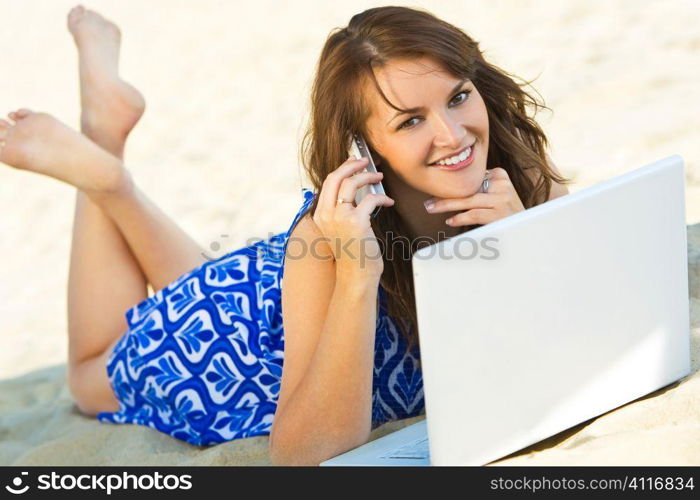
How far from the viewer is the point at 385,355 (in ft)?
8.76

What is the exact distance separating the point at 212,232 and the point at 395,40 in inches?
98.4

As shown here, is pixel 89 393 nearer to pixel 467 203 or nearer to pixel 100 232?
pixel 100 232

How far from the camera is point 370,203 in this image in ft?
7.05

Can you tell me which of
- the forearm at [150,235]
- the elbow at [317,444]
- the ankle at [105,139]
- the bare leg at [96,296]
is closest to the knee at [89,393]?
the bare leg at [96,296]

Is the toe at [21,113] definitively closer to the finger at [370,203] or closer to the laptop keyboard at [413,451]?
the finger at [370,203]

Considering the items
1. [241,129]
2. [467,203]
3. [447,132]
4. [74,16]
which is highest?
[241,129]

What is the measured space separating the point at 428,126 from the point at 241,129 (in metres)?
3.47

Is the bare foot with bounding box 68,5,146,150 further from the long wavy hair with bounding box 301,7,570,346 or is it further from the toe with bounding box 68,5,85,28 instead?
the long wavy hair with bounding box 301,7,570,346

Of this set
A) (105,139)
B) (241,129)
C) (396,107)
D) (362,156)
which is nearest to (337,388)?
(362,156)

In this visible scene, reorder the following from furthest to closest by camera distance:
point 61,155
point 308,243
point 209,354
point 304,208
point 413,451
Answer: point 61,155
point 209,354
point 304,208
point 308,243
point 413,451

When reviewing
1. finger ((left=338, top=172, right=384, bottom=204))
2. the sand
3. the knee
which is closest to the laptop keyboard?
the sand

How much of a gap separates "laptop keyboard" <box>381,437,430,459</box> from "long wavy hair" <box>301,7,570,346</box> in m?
0.49
